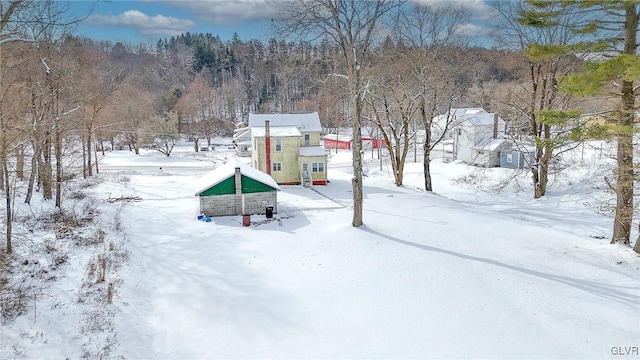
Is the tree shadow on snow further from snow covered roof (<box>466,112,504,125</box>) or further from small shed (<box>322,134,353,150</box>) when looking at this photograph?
small shed (<box>322,134,353,150</box>)

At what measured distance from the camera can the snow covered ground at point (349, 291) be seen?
25.8 ft

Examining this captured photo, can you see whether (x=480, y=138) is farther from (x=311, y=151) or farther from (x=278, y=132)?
(x=278, y=132)

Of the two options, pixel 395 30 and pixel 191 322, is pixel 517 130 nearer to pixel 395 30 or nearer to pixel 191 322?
pixel 395 30

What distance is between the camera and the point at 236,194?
62.8 feet

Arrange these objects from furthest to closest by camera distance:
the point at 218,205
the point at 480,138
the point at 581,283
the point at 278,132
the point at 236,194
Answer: the point at 480,138, the point at 278,132, the point at 236,194, the point at 218,205, the point at 581,283

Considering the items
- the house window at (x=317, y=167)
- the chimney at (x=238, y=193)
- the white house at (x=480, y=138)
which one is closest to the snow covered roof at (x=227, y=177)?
the chimney at (x=238, y=193)

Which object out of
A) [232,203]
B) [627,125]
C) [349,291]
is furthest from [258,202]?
[627,125]

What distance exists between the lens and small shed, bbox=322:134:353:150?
59.0 m

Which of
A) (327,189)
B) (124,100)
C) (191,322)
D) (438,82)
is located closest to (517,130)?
(438,82)

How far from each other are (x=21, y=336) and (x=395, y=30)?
21.2 m

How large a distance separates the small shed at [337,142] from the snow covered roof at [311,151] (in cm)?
2718

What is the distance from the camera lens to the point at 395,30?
22.3 metres

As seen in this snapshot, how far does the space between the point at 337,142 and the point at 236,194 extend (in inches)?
1585

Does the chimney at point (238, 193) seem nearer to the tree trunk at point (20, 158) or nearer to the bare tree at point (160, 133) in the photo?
the tree trunk at point (20, 158)
